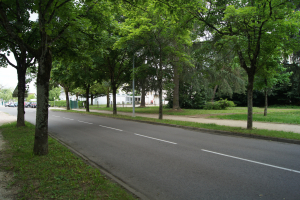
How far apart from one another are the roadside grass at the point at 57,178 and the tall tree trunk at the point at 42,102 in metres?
0.32

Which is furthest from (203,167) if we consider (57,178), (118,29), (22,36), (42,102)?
(118,29)

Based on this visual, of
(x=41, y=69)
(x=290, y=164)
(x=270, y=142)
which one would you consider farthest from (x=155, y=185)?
(x=270, y=142)

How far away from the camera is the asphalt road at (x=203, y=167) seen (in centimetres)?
406

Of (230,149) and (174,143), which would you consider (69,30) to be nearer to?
(174,143)

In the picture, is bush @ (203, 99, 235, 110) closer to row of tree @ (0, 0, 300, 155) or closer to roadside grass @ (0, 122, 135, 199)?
row of tree @ (0, 0, 300, 155)

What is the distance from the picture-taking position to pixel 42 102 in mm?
6000

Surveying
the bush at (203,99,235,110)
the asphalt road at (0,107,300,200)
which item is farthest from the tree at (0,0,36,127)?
the bush at (203,99,235,110)

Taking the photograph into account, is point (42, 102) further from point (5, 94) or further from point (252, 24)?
point (5, 94)

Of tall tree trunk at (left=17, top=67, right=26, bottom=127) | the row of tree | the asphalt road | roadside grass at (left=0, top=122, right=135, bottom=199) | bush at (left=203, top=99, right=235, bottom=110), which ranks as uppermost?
the row of tree

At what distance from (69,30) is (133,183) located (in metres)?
6.40

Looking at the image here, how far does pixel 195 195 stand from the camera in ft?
12.7

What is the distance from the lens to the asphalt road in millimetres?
4062

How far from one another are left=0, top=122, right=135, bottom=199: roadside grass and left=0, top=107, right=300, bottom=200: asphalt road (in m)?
0.63

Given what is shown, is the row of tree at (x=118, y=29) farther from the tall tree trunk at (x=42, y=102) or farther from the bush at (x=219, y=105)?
the bush at (x=219, y=105)
